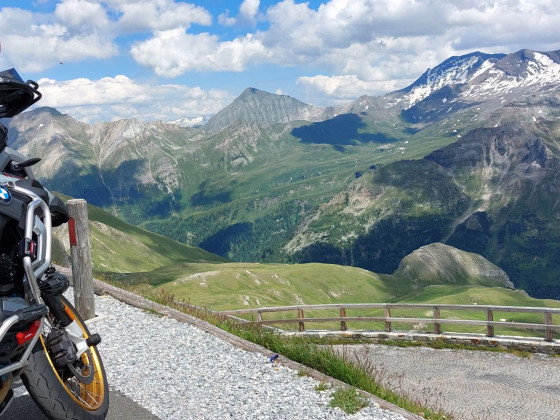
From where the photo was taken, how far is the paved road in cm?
1482

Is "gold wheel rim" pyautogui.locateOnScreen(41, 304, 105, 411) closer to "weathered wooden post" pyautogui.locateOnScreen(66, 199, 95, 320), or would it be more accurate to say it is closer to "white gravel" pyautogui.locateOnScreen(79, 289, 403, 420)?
"white gravel" pyautogui.locateOnScreen(79, 289, 403, 420)

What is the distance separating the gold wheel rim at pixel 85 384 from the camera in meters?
5.76

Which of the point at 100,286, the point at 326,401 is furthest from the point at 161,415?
the point at 100,286

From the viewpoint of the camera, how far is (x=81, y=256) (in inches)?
463

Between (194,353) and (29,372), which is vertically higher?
(29,372)

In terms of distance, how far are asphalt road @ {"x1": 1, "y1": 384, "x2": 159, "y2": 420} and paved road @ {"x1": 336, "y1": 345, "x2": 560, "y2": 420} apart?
680 cm

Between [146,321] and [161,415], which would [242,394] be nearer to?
[161,415]

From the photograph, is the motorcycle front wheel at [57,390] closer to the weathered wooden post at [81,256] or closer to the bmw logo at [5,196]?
the bmw logo at [5,196]

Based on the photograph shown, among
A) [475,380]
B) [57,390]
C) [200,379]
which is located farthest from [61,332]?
[475,380]

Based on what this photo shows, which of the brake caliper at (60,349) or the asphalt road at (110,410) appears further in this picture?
the asphalt road at (110,410)

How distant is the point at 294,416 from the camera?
7.48m

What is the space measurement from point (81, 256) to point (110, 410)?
516 centimetres

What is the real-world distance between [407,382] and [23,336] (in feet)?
49.6

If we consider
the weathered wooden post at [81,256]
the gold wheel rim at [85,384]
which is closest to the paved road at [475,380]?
the weathered wooden post at [81,256]
